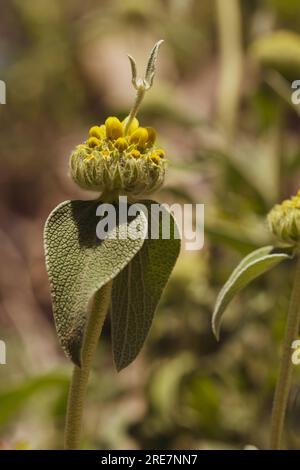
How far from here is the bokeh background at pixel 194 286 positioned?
0.96m

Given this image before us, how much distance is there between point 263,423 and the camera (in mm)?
963

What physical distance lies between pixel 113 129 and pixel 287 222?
0.13 m

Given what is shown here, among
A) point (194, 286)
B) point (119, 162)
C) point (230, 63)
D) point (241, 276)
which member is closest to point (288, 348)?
point (241, 276)

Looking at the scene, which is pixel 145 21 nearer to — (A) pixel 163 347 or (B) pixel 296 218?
(A) pixel 163 347

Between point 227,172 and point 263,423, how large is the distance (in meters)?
0.32

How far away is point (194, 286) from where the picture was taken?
1105 millimetres

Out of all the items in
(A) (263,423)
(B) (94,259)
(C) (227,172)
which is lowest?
(A) (263,423)

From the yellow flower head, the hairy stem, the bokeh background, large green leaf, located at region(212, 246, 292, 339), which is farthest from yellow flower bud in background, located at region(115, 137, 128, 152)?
the hairy stem

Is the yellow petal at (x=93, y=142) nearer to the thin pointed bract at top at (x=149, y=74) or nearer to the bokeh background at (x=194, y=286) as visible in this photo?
the thin pointed bract at top at (x=149, y=74)

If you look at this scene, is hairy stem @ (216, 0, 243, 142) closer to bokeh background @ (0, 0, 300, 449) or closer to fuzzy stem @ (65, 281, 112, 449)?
bokeh background @ (0, 0, 300, 449)

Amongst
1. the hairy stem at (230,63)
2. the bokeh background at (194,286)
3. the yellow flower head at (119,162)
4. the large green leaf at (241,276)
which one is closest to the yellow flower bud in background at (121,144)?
the yellow flower head at (119,162)

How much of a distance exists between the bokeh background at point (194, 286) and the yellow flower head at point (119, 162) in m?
0.24

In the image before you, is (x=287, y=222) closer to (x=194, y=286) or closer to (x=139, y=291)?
(x=139, y=291)

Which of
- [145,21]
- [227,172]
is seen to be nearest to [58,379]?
[227,172]
